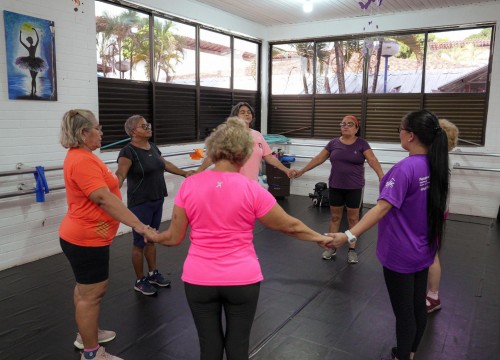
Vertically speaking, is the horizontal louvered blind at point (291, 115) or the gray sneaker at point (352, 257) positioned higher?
the horizontal louvered blind at point (291, 115)

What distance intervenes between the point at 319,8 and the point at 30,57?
419cm

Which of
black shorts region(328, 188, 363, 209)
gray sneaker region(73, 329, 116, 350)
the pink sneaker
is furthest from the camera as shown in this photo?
black shorts region(328, 188, 363, 209)

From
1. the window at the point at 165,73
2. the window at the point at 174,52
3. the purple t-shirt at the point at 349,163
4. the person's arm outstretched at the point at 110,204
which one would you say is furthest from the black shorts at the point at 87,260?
the window at the point at 174,52

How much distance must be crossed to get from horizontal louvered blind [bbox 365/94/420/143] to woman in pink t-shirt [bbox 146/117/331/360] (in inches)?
220

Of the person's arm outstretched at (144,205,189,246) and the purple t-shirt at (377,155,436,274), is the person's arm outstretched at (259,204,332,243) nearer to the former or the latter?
the person's arm outstretched at (144,205,189,246)

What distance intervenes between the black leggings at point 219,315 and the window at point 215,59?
201 inches

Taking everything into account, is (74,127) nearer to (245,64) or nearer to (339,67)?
(245,64)

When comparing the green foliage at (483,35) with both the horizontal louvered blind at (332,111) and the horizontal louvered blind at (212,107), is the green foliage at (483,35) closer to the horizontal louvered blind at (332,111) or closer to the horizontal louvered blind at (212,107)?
the horizontal louvered blind at (332,111)

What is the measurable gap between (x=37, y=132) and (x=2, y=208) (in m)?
0.81

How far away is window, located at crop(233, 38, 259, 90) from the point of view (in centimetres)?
716

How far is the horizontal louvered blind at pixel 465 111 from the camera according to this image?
6164 mm

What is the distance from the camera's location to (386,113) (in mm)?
6844

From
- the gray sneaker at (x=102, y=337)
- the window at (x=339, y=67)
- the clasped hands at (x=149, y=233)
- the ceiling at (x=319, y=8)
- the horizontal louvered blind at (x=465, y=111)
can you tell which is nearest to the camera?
the clasped hands at (x=149, y=233)

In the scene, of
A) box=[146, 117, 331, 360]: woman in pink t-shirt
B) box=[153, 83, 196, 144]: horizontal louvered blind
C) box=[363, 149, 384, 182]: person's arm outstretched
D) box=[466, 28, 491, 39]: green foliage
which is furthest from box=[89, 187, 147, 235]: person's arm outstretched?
box=[466, 28, 491, 39]: green foliage
